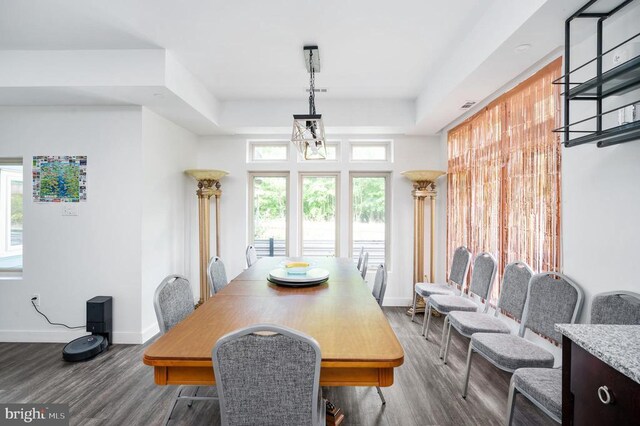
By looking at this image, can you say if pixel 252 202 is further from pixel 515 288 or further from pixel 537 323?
pixel 537 323

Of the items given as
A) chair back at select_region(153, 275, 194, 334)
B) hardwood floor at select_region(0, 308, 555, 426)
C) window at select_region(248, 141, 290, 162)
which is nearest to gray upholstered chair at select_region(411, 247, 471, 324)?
hardwood floor at select_region(0, 308, 555, 426)

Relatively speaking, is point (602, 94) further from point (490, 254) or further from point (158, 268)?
point (158, 268)

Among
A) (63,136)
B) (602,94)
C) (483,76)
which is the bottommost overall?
(602,94)

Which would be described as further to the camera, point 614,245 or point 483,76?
point 483,76

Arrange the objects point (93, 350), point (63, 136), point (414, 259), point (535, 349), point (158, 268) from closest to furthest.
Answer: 1. point (535, 349)
2. point (93, 350)
3. point (63, 136)
4. point (158, 268)
5. point (414, 259)

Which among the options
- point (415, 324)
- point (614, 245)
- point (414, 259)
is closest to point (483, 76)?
point (614, 245)

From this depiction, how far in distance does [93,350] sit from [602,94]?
421 centimetres

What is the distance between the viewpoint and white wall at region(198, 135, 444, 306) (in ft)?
14.4

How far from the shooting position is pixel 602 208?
1.72 m

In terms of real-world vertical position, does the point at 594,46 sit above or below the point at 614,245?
above

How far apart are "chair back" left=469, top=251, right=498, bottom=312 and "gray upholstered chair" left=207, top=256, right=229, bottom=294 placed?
237cm

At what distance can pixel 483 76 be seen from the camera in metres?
2.46

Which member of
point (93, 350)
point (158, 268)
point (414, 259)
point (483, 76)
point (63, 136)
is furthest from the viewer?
point (414, 259)

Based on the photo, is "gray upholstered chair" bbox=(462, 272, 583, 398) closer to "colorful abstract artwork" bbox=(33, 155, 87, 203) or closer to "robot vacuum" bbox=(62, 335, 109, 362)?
"robot vacuum" bbox=(62, 335, 109, 362)
